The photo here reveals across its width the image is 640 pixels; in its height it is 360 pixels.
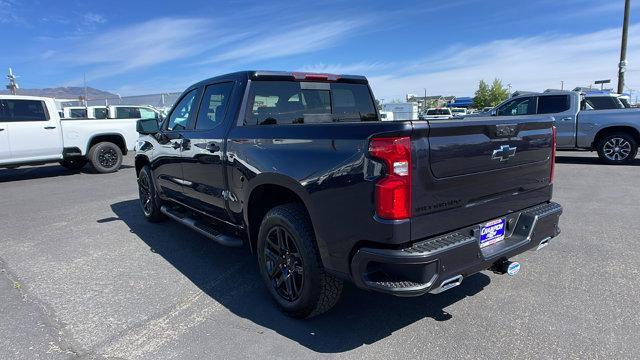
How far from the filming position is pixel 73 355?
9.46 feet

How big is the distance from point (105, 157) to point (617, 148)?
1296 cm

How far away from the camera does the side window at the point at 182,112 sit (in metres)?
4.77

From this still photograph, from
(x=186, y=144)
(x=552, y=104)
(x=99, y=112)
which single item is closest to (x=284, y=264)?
(x=186, y=144)

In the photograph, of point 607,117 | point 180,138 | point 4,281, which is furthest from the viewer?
point 607,117

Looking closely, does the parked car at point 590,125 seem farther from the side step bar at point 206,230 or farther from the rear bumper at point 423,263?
the side step bar at point 206,230

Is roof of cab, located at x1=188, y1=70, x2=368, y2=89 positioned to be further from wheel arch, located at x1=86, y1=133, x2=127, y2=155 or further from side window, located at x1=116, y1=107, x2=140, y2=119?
side window, located at x1=116, y1=107, x2=140, y2=119

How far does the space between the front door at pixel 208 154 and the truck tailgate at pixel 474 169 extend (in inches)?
78.2

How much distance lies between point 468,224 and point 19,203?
332 inches

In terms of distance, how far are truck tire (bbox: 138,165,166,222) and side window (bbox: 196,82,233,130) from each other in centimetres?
184

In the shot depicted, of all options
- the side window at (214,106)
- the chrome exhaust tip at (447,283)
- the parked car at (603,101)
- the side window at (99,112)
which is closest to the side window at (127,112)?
the side window at (99,112)

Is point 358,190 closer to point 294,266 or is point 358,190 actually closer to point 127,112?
point 294,266

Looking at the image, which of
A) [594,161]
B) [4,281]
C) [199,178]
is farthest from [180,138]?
[594,161]

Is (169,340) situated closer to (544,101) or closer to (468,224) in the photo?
(468,224)

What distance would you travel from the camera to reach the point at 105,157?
38.5 ft
